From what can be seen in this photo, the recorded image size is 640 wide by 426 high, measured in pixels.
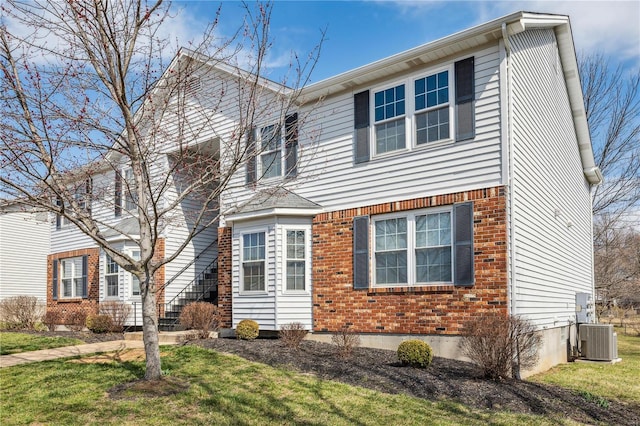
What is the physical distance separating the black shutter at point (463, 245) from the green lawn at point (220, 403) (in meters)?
2.95

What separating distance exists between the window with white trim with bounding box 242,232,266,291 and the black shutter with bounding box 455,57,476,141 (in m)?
5.36

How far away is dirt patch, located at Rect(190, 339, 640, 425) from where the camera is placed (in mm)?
7320

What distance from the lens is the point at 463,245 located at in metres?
9.83

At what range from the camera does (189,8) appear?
27.9ft

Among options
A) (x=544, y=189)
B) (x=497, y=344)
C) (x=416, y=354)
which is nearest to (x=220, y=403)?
(x=416, y=354)

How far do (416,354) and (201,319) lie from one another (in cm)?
564

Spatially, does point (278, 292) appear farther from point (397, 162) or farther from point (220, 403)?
point (220, 403)

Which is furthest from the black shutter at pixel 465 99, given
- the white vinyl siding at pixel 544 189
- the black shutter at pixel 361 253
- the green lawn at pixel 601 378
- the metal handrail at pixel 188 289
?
the metal handrail at pixel 188 289

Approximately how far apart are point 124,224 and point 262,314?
770 cm

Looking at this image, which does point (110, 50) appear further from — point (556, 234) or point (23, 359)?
point (556, 234)

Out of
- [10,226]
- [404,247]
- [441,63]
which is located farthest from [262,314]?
[10,226]

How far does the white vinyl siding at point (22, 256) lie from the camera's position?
26.1 meters

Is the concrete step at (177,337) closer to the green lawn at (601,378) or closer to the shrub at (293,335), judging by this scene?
the shrub at (293,335)

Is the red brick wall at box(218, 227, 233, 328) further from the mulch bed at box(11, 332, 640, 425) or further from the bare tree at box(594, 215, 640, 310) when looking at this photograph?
the bare tree at box(594, 215, 640, 310)
